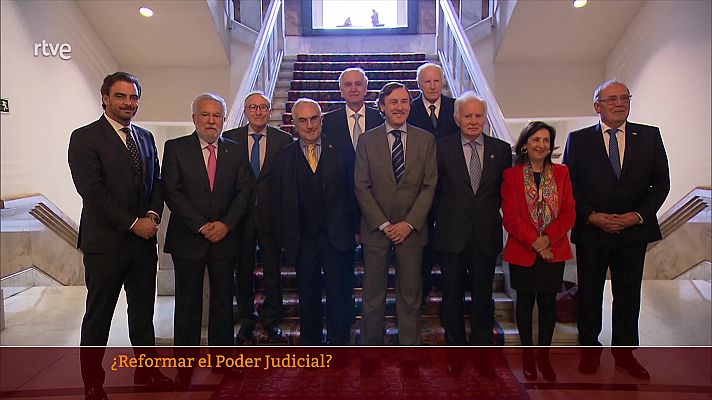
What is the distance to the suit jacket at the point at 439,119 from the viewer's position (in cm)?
276

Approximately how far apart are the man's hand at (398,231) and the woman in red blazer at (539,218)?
0.45 meters

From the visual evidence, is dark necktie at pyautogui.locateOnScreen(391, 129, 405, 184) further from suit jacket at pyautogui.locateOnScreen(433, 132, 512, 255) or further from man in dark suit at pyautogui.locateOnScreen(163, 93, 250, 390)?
man in dark suit at pyautogui.locateOnScreen(163, 93, 250, 390)

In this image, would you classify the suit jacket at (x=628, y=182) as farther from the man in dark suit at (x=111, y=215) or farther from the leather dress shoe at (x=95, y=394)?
the leather dress shoe at (x=95, y=394)

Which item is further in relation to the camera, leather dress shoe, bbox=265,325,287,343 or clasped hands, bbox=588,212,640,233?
leather dress shoe, bbox=265,325,287,343

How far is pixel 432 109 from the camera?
281 cm

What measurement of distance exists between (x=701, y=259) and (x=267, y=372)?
10.1 feet

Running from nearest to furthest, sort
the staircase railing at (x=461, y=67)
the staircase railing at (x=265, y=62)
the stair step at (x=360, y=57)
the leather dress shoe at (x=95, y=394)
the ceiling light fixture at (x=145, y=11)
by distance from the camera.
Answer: the leather dress shoe at (x=95, y=394) < the staircase railing at (x=461, y=67) < the staircase railing at (x=265, y=62) < the ceiling light fixture at (x=145, y=11) < the stair step at (x=360, y=57)

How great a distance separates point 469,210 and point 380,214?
1.35 feet

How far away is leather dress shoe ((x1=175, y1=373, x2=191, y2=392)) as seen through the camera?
2115 mm

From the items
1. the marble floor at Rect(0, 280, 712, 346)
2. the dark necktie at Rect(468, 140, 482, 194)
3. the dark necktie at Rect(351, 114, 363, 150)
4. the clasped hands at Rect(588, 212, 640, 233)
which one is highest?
the dark necktie at Rect(351, 114, 363, 150)

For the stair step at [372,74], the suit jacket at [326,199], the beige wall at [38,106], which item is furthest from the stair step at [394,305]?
the stair step at [372,74]

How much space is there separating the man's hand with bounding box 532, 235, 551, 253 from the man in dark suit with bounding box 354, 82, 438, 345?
49cm

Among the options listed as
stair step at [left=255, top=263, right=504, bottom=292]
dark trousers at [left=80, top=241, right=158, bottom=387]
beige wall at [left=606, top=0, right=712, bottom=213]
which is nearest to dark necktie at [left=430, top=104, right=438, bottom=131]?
stair step at [left=255, top=263, right=504, bottom=292]

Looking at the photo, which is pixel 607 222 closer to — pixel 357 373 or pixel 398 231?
pixel 398 231
